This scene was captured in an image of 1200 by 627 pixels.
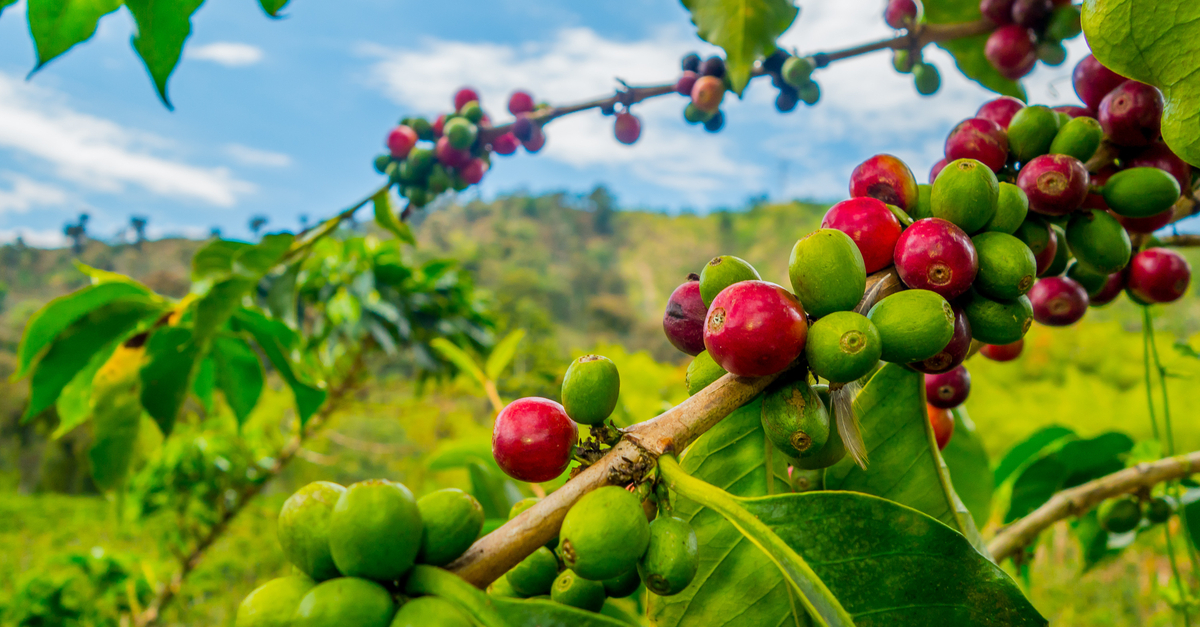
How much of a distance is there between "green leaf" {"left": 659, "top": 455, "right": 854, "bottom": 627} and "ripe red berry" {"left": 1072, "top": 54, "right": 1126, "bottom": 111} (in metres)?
0.79

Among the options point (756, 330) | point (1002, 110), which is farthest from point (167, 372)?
point (1002, 110)

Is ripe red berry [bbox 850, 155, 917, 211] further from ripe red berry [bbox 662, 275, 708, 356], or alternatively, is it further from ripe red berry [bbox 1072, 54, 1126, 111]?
ripe red berry [bbox 1072, 54, 1126, 111]

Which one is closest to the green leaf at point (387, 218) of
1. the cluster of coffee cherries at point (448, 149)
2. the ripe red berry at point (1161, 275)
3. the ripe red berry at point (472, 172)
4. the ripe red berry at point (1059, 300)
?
the cluster of coffee cherries at point (448, 149)

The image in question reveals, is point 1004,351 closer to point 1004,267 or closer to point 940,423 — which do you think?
point 940,423

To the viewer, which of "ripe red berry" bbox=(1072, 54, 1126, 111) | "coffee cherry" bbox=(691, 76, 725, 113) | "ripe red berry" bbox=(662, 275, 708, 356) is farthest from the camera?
"coffee cherry" bbox=(691, 76, 725, 113)

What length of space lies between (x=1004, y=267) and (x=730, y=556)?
37 centimetres

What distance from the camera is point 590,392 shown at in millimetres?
552

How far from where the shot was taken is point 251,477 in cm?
348

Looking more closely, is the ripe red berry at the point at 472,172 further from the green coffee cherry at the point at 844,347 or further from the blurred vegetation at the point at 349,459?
the green coffee cherry at the point at 844,347

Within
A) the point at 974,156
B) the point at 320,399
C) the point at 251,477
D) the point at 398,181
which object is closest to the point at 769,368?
the point at 974,156

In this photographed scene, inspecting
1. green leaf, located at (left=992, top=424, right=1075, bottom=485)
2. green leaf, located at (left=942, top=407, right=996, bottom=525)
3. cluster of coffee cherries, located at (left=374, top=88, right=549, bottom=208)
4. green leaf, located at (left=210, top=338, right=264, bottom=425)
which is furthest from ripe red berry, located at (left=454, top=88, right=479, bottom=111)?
green leaf, located at (left=992, top=424, right=1075, bottom=485)

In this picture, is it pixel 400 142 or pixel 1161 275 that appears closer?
pixel 1161 275

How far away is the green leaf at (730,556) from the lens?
632 mm

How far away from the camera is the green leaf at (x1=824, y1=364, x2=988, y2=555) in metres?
0.77
